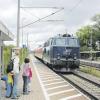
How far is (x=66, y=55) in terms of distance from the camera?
3488 centimetres

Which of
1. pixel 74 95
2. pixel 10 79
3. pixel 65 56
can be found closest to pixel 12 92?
pixel 10 79

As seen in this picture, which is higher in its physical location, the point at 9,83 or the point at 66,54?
the point at 66,54

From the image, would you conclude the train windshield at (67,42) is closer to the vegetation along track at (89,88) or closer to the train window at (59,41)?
the train window at (59,41)

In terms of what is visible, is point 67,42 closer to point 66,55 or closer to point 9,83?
point 66,55

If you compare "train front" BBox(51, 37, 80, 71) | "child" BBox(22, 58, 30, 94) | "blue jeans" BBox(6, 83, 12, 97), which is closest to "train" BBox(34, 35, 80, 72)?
"train front" BBox(51, 37, 80, 71)

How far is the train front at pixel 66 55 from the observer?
34562 millimetres

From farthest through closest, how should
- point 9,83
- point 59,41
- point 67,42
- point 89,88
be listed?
point 59,41, point 67,42, point 89,88, point 9,83

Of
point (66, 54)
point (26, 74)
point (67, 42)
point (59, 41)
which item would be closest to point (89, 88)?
point (26, 74)

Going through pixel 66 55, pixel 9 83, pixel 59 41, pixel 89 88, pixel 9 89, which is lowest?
pixel 89 88

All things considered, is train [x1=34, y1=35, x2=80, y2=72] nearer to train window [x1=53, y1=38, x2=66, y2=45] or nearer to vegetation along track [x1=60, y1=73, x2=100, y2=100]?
train window [x1=53, y1=38, x2=66, y2=45]

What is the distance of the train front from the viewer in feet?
113

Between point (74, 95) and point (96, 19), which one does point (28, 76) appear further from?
point (96, 19)

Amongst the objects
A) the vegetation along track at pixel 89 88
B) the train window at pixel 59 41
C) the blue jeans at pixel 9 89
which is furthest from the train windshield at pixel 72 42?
the blue jeans at pixel 9 89

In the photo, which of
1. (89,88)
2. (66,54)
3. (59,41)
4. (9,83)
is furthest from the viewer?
(59,41)
